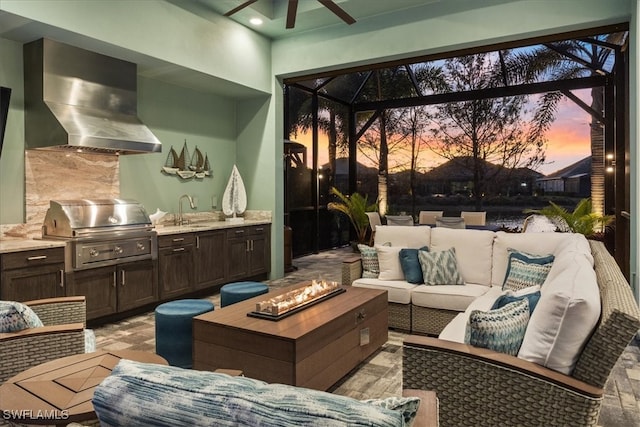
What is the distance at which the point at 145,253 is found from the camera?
4.70m

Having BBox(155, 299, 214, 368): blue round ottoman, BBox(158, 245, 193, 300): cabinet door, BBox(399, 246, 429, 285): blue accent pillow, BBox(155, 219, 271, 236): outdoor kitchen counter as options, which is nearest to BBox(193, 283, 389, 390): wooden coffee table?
BBox(155, 299, 214, 368): blue round ottoman

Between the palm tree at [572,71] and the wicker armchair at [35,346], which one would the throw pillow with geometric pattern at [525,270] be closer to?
the wicker armchair at [35,346]

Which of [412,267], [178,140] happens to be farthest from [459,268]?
[178,140]

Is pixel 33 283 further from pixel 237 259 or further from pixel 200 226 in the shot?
pixel 237 259

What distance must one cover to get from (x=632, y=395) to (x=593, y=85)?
287 inches

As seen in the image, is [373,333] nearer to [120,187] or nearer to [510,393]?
[510,393]

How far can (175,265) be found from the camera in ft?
16.6

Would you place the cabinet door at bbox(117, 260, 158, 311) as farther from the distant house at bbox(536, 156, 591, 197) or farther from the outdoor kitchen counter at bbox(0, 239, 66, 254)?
the distant house at bbox(536, 156, 591, 197)

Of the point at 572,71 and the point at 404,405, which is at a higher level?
the point at 572,71

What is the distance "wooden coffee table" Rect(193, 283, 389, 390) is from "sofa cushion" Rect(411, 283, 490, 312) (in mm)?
790

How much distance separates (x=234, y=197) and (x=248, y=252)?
902 millimetres

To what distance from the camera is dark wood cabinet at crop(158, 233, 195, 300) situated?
491 cm

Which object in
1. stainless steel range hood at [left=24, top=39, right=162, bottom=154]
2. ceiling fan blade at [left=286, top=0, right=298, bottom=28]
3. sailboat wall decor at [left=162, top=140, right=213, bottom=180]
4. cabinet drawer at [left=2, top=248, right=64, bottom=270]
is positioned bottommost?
cabinet drawer at [left=2, top=248, right=64, bottom=270]

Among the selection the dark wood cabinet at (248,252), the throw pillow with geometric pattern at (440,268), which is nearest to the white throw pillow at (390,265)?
the throw pillow with geometric pattern at (440,268)
